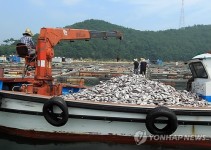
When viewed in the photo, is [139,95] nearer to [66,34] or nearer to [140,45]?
[66,34]

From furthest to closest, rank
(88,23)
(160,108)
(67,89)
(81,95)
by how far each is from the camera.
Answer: (88,23), (67,89), (81,95), (160,108)

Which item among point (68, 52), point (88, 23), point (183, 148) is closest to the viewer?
point (183, 148)

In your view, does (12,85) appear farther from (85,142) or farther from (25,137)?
(85,142)

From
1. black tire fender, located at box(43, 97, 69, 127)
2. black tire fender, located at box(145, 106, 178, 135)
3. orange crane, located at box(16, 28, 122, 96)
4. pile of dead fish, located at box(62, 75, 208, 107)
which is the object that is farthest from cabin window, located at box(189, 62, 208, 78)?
black tire fender, located at box(43, 97, 69, 127)

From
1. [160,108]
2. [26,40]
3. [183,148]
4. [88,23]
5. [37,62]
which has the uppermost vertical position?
[88,23]

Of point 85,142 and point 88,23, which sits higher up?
point 88,23

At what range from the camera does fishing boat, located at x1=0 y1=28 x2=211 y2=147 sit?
7.23 metres

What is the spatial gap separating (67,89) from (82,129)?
11.4 feet

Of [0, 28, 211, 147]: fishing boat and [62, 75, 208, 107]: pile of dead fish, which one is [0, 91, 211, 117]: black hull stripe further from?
[62, 75, 208, 107]: pile of dead fish

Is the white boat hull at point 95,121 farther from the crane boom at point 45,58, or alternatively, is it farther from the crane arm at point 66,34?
the crane arm at point 66,34

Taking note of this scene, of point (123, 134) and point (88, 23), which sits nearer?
point (123, 134)

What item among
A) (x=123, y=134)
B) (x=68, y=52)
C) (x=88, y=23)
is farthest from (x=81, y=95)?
(x=88, y=23)

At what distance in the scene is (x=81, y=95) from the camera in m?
8.32

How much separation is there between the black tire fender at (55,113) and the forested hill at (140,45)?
72095 mm
